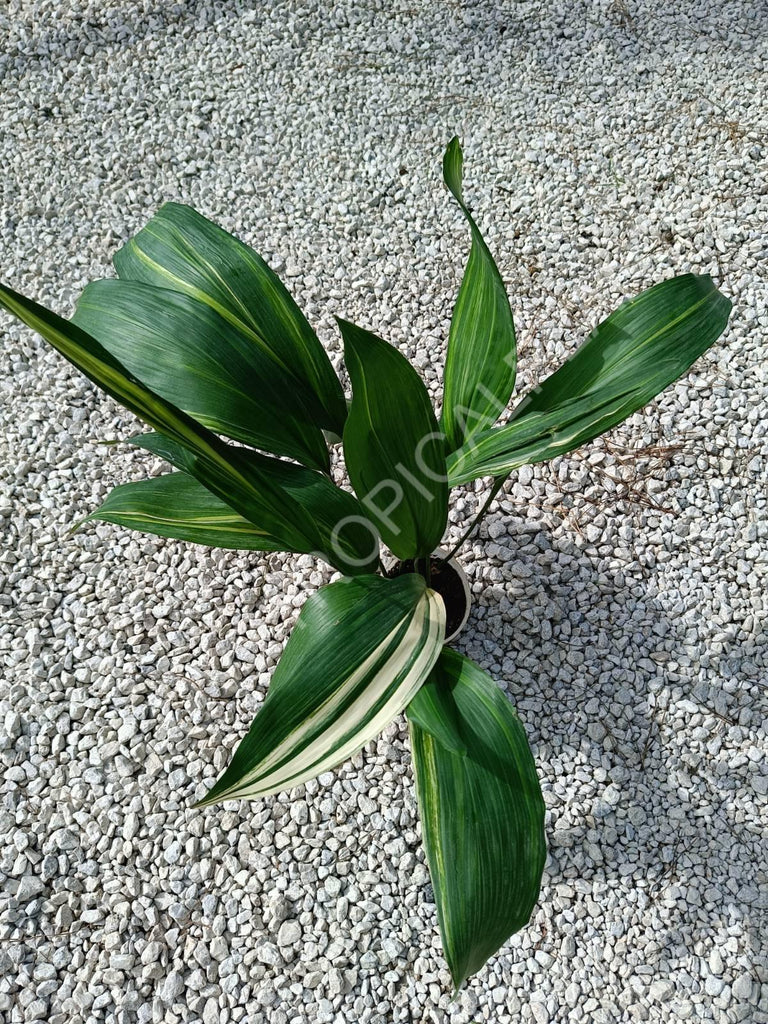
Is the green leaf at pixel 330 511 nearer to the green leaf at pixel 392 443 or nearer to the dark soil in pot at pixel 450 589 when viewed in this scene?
the green leaf at pixel 392 443

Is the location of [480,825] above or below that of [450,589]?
above

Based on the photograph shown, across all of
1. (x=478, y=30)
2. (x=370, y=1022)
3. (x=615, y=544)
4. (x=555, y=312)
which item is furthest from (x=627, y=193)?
(x=370, y=1022)

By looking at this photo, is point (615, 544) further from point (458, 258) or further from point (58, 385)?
point (58, 385)

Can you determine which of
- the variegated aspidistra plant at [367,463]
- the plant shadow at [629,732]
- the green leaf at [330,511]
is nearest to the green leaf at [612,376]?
the variegated aspidistra plant at [367,463]

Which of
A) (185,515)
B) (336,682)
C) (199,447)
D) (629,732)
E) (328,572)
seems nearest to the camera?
(199,447)

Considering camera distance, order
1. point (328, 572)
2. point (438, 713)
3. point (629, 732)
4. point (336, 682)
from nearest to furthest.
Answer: point (336, 682) → point (438, 713) → point (629, 732) → point (328, 572)

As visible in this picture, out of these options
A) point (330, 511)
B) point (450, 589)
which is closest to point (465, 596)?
point (450, 589)

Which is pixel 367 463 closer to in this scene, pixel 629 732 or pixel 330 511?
pixel 330 511

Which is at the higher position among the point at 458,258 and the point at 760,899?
the point at 458,258
